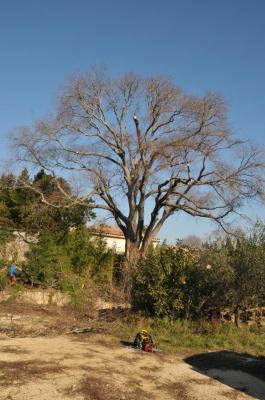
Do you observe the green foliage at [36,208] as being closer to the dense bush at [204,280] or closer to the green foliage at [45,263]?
the green foliage at [45,263]

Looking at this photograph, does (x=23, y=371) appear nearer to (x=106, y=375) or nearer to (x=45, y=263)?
(x=106, y=375)

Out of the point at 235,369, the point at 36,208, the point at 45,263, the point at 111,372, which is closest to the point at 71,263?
the point at 45,263

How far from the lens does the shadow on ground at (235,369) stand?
26.8 ft

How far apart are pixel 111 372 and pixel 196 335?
4.78m

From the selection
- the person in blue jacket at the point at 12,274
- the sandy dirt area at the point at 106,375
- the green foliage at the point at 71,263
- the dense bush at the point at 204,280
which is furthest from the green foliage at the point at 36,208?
the sandy dirt area at the point at 106,375

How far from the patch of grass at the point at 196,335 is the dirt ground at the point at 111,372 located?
0.71m

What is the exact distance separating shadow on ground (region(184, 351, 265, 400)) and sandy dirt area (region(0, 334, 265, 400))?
0.7 inches

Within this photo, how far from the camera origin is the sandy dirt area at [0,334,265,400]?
6884 mm

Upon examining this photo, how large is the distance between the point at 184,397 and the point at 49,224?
49.6 feet

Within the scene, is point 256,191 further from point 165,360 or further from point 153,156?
point 165,360

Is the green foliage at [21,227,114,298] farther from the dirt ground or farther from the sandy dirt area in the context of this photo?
the sandy dirt area

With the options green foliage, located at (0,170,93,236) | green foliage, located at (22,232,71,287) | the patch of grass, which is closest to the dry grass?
the patch of grass

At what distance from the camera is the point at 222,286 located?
42.4ft

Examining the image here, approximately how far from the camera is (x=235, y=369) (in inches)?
366
